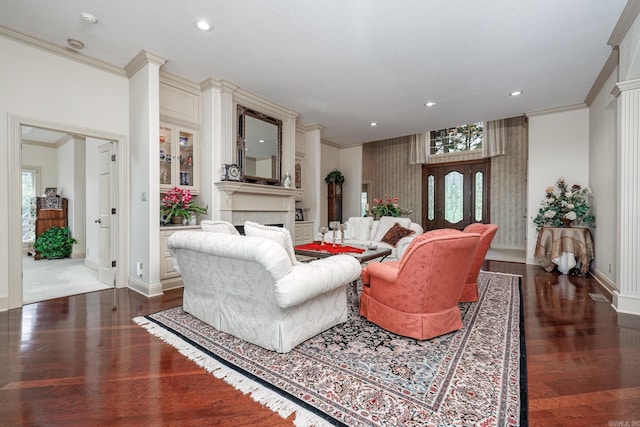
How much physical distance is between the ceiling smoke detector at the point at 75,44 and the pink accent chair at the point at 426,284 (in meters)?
3.95

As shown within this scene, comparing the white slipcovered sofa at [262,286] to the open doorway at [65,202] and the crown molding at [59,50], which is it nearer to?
the open doorway at [65,202]

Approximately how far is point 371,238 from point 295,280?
3.90 meters

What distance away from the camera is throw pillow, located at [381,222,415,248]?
5031 millimetres

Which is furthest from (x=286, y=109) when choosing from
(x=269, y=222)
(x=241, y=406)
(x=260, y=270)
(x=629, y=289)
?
(x=629, y=289)

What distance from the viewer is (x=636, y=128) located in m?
2.94

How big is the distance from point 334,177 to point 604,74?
5.26 m

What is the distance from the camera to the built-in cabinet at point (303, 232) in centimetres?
607

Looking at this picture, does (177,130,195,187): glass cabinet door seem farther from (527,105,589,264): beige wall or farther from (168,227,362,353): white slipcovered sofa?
(527,105,589,264): beige wall

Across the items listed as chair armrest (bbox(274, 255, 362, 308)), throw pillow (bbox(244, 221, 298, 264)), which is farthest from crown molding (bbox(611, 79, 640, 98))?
throw pillow (bbox(244, 221, 298, 264))

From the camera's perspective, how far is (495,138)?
7.43 m

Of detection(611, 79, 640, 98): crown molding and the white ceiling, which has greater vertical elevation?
the white ceiling

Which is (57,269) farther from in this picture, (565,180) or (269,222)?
(565,180)

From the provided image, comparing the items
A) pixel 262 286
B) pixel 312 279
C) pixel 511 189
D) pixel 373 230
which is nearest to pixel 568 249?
pixel 373 230

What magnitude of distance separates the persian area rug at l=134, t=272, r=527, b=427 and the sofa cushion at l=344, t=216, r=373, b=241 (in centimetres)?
307
